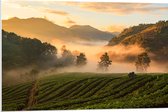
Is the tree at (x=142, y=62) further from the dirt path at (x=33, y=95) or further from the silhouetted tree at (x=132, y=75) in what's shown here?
the dirt path at (x=33, y=95)

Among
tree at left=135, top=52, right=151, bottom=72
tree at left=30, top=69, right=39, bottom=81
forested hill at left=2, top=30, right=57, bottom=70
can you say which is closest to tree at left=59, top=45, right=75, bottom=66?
forested hill at left=2, top=30, right=57, bottom=70

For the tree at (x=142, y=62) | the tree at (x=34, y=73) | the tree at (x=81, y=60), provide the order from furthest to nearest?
the tree at (x=142, y=62), the tree at (x=81, y=60), the tree at (x=34, y=73)

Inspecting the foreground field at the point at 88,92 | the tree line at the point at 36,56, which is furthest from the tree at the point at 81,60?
the foreground field at the point at 88,92

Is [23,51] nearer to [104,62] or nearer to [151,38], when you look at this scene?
[104,62]

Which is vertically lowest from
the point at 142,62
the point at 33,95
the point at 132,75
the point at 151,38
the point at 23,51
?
the point at 33,95

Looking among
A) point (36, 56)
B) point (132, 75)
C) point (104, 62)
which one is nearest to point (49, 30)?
point (36, 56)

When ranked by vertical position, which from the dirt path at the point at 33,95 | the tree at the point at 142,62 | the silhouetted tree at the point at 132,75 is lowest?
the dirt path at the point at 33,95

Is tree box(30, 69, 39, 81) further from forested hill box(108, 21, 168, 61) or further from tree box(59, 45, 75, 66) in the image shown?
forested hill box(108, 21, 168, 61)
